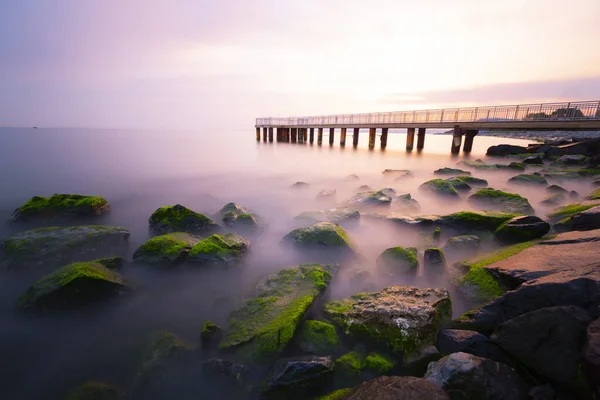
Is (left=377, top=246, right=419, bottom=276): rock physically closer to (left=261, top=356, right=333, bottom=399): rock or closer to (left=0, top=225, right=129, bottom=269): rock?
(left=261, top=356, right=333, bottom=399): rock

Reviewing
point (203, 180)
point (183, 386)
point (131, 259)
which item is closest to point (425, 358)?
point (183, 386)

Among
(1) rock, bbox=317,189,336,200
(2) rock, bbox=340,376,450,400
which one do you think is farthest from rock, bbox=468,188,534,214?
(2) rock, bbox=340,376,450,400

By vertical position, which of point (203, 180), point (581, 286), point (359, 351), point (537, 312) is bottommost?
point (203, 180)

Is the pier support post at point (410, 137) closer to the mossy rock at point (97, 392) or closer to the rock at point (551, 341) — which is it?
the rock at point (551, 341)

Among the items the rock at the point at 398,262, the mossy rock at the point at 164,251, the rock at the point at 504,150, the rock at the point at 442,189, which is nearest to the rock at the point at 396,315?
the rock at the point at 398,262

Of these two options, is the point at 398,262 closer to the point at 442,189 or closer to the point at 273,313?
the point at 273,313

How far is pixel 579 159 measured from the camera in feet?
63.3

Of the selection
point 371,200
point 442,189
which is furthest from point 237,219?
point 442,189

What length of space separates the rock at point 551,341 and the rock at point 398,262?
8.71 ft

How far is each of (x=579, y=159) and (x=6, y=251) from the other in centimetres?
2866

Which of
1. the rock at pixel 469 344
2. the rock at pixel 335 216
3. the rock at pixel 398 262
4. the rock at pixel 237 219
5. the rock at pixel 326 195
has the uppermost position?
the rock at pixel 469 344

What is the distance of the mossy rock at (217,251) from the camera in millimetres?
6641

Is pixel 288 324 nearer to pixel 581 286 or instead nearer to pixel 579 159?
pixel 581 286

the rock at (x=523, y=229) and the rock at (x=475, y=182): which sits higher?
the rock at (x=523, y=229)
